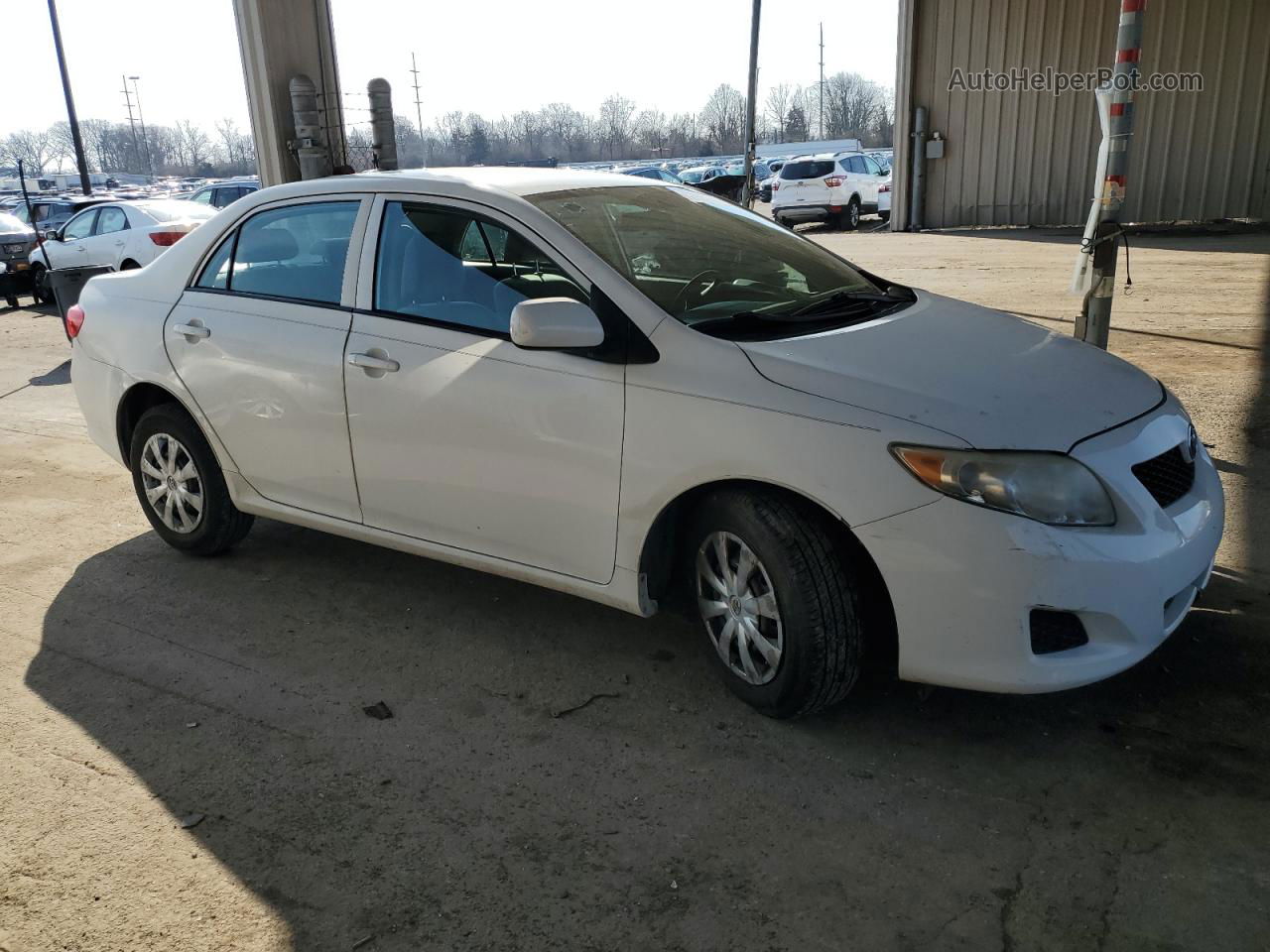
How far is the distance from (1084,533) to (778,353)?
1004mm

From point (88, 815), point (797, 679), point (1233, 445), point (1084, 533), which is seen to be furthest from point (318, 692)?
point (1233, 445)

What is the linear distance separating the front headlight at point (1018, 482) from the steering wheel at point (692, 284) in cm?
100

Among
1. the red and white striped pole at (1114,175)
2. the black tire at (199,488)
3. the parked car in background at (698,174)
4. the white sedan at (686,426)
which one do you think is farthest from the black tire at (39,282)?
the parked car in background at (698,174)

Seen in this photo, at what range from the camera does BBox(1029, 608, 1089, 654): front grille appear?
2.94 m

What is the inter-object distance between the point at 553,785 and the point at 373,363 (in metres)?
1.69

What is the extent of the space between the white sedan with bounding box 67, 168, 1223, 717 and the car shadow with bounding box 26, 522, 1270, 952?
12.5 inches

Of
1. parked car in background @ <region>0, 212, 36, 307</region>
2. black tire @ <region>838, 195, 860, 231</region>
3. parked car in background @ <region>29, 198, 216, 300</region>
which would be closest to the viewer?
parked car in background @ <region>29, 198, 216, 300</region>

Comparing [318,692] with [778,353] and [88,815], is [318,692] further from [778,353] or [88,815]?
[778,353]

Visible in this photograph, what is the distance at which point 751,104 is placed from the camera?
2525 cm

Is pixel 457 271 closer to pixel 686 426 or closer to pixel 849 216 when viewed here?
pixel 686 426

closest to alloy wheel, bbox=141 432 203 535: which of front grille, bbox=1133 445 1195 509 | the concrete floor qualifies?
the concrete floor

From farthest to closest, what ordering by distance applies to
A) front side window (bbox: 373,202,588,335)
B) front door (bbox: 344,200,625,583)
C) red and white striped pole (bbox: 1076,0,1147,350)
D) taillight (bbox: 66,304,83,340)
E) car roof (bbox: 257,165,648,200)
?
red and white striped pole (bbox: 1076,0,1147,350), taillight (bbox: 66,304,83,340), car roof (bbox: 257,165,648,200), front side window (bbox: 373,202,588,335), front door (bbox: 344,200,625,583)

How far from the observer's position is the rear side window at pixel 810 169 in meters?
25.1

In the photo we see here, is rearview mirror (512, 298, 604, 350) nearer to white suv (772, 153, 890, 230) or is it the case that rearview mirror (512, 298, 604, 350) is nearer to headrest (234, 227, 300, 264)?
headrest (234, 227, 300, 264)
